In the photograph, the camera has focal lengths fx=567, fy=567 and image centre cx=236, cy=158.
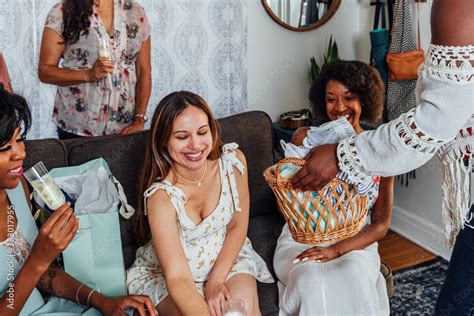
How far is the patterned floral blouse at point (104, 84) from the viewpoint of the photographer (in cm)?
232

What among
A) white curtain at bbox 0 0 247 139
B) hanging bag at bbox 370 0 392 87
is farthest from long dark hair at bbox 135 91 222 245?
hanging bag at bbox 370 0 392 87

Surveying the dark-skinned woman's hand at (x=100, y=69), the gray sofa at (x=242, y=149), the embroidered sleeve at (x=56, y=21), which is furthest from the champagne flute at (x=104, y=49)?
the gray sofa at (x=242, y=149)

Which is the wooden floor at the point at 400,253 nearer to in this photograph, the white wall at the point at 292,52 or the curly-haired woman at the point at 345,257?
the white wall at the point at 292,52

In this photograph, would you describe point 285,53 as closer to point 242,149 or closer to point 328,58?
point 328,58

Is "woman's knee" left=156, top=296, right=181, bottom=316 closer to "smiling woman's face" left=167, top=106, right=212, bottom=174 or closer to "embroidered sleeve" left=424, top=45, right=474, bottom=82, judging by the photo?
"smiling woman's face" left=167, top=106, right=212, bottom=174

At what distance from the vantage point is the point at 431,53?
3.70 feet

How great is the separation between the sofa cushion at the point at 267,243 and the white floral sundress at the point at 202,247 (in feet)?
0.15

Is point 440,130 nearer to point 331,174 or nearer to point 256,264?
point 331,174

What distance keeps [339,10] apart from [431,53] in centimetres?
252

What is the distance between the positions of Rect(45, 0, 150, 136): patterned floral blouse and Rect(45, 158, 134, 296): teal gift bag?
0.63 meters

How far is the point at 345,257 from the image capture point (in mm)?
1807

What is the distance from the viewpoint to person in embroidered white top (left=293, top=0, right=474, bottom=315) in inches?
42.4

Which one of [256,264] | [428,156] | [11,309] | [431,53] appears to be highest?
[431,53]

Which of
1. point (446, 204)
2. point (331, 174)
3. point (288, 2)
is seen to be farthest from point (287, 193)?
point (288, 2)
